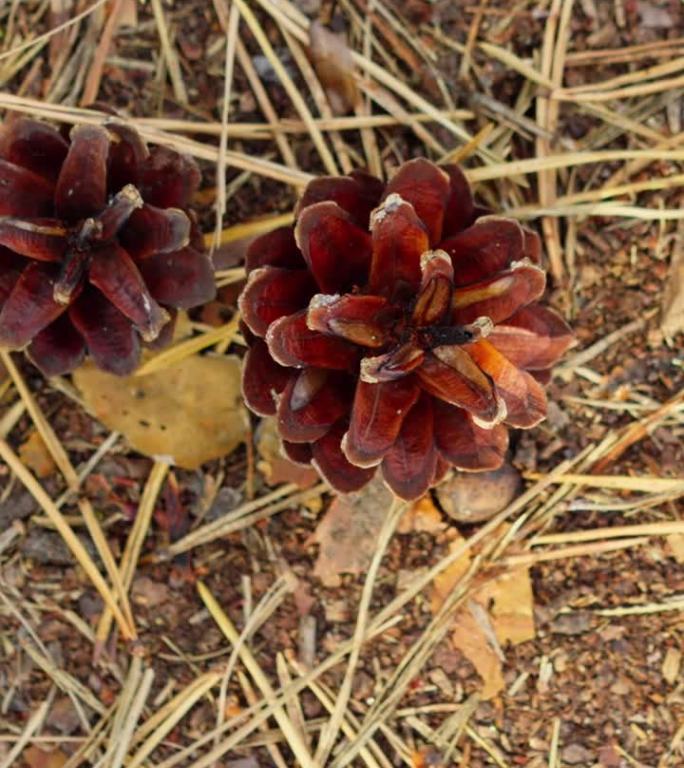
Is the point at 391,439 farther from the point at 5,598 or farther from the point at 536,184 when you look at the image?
the point at 5,598

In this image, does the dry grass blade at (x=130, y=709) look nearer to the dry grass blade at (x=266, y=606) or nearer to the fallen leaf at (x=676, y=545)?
the dry grass blade at (x=266, y=606)

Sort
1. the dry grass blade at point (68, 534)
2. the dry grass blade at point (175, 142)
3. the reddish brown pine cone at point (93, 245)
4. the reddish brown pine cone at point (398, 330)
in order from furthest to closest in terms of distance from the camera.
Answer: the dry grass blade at point (68, 534), the dry grass blade at point (175, 142), the reddish brown pine cone at point (93, 245), the reddish brown pine cone at point (398, 330)

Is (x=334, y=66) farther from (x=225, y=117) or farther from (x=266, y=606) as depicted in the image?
(x=266, y=606)

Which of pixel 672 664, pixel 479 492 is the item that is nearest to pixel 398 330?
pixel 479 492

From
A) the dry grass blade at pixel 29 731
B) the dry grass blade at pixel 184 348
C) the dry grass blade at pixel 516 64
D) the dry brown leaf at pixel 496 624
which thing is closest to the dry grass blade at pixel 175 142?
the dry grass blade at pixel 184 348

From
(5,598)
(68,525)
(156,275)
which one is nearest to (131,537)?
(68,525)
